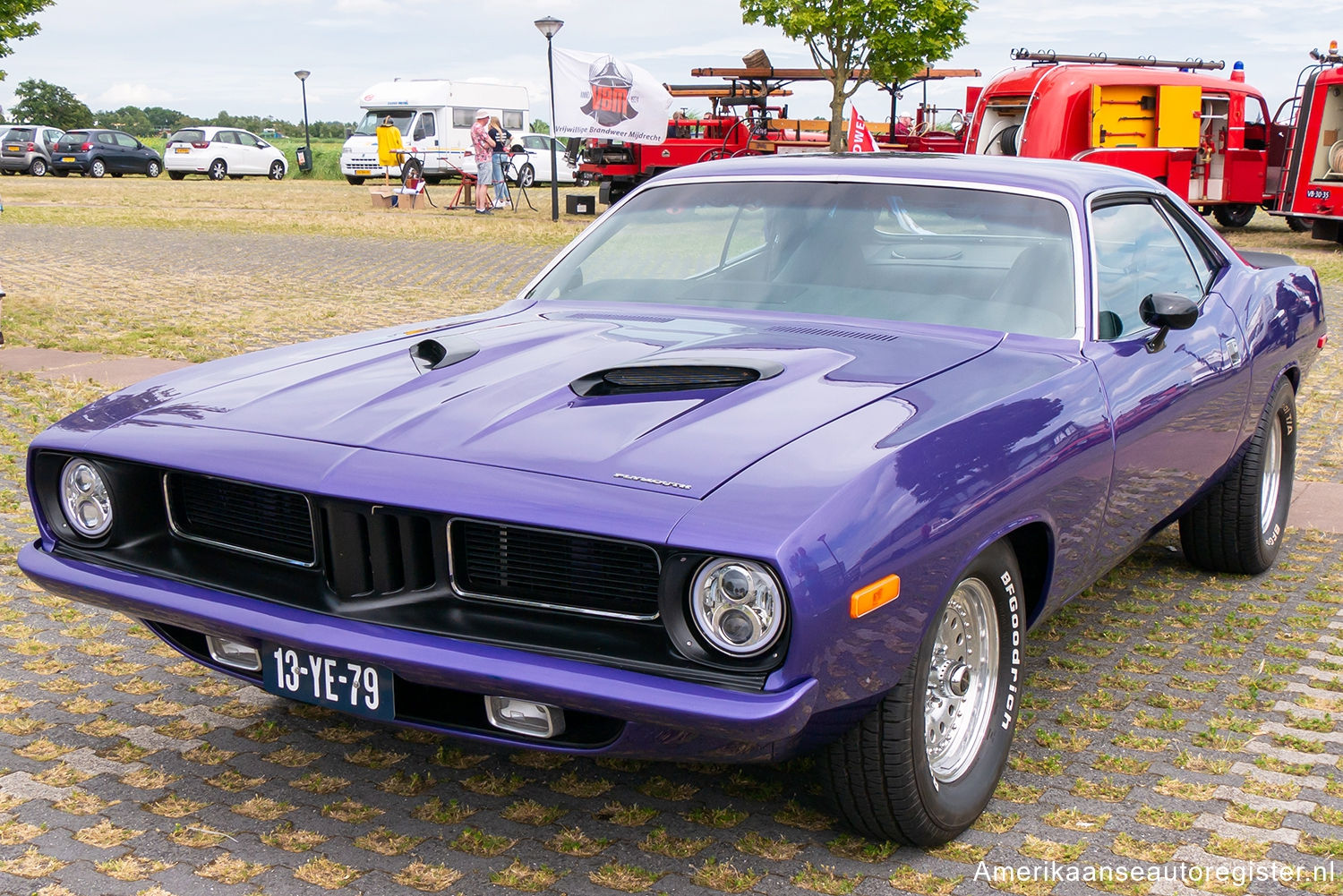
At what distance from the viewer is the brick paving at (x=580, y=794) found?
107 inches

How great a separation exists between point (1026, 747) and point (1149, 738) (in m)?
0.35

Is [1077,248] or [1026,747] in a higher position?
[1077,248]

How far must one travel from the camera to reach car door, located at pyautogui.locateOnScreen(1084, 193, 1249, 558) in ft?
11.6

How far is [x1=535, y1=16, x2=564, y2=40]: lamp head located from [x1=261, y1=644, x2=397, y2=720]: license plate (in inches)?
750

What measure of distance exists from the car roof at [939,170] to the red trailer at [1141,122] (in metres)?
13.1

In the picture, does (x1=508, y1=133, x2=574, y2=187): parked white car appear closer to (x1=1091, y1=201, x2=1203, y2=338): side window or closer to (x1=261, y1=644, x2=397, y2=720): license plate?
(x1=1091, y1=201, x2=1203, y2=338): side window

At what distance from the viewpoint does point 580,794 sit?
308 centimetres

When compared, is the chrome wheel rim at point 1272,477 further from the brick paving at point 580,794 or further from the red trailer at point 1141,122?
the red trailer at point 1141,122

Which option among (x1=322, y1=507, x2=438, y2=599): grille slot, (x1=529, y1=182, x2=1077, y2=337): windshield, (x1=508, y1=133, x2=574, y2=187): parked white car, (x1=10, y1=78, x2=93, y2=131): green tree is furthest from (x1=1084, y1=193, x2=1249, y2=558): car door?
(x1=10, y1=78, x2=93, y2=131): green tree

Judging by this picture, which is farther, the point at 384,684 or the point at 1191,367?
the point at 1191,367

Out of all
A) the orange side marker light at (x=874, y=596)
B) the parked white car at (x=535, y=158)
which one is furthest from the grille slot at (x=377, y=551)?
the parked white car at (x=535, y=158)

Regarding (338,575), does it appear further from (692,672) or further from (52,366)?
(52,366)

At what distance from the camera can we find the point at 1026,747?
338cm

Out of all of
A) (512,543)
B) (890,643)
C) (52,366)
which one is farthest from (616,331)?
(52,366)
